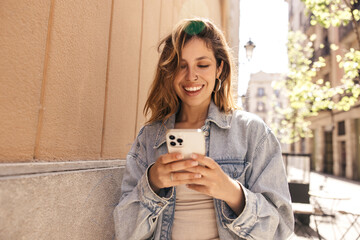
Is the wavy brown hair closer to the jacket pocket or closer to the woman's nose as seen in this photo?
the woman's nose

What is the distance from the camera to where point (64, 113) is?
1.41 metres

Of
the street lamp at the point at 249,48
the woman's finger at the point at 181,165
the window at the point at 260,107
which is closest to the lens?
the woman's finger at the point at 181,165

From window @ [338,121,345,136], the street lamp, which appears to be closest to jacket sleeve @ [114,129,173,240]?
the street lamp

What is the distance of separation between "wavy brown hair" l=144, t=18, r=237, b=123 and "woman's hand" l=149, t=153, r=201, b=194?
0.59m

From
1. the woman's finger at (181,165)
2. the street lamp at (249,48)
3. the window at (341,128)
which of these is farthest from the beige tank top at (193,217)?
the window at (341,128)

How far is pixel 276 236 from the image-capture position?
4.74ft

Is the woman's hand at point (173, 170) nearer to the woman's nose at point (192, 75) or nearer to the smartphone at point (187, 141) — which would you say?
the smartphone at point (187, 141)

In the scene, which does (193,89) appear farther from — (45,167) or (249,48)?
(249,48)

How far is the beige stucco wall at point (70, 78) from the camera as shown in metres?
1.08

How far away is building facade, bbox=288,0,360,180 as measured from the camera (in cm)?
1680

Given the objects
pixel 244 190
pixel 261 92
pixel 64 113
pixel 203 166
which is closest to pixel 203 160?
pixel 203 166

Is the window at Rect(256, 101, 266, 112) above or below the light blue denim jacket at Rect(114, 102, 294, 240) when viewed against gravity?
above

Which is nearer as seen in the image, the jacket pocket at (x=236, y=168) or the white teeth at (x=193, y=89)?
the jacket pocket at (x=236, y=168)

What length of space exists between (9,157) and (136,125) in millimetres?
1511
